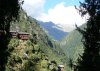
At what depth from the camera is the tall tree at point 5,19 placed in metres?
24.4

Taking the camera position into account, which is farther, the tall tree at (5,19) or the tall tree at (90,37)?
the tall tree at (90,37)

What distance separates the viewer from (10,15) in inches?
998

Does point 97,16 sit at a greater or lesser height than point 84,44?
greater

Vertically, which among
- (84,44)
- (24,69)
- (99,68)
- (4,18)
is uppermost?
(4,18)

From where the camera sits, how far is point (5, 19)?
993 inches

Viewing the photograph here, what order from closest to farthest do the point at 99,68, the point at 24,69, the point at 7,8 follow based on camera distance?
1. the point at 7,8
2. the point at 99,68
3. the point at 24,69

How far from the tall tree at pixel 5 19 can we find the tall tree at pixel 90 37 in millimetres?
7979

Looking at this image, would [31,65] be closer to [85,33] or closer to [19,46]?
[19,46]

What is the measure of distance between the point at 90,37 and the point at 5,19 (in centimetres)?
907

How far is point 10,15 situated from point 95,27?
354 inches

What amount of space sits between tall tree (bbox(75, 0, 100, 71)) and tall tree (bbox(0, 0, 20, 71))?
798cm

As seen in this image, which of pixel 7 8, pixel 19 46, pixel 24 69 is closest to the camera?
pixel 7 8

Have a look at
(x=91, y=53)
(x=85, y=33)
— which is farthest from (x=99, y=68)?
(x=85, y=33)

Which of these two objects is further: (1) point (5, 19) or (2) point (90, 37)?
(2) point (90, 37)
